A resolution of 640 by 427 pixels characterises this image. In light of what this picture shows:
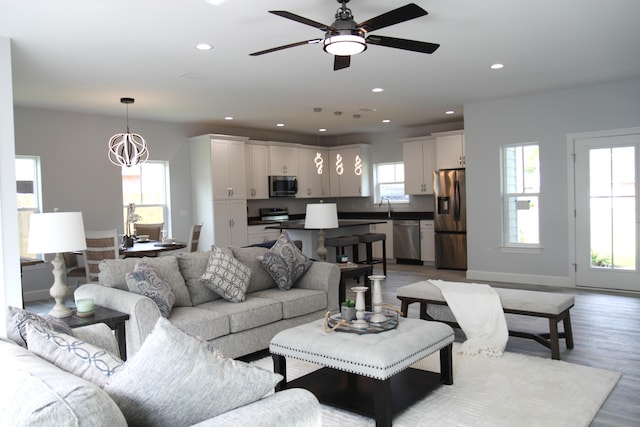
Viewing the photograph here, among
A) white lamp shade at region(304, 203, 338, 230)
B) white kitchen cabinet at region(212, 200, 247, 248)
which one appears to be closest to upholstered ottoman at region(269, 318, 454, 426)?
white lamp shade at region(304, 203, 338, 230)

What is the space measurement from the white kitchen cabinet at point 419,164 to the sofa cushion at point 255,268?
5301mm

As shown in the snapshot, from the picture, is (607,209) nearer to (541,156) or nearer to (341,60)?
(541,156)

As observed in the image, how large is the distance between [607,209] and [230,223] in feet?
18.7

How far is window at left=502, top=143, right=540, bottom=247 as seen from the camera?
699 centimetres

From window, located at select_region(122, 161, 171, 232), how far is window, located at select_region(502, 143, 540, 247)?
17.7ft

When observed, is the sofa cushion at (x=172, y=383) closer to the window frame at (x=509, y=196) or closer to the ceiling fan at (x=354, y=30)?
the ceiling fan at (x=354, y=30)

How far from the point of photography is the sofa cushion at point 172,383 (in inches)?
53.5

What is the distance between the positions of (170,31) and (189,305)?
2.20 metres

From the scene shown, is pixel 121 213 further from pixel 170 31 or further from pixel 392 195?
pixel 392 195

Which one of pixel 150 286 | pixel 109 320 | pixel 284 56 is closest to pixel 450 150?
pixel 284 56

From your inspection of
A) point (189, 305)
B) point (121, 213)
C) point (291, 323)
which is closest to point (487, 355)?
point (291, 323)

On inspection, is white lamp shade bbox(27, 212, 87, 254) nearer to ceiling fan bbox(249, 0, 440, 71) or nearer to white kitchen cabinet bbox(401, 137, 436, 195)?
ceiling fan bbox(249, 0, 440, 71)

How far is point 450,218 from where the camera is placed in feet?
27.7

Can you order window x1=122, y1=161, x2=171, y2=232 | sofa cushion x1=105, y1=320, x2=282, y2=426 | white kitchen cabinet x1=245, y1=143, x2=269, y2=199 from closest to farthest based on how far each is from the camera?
sofa cushion x1=105, y1=320, x2=282, y2=426 < window x1=122, y1=161, x2=171, y2=232 < white kitchen cabinet x1=245, y1=143, x2=269, y2=199
